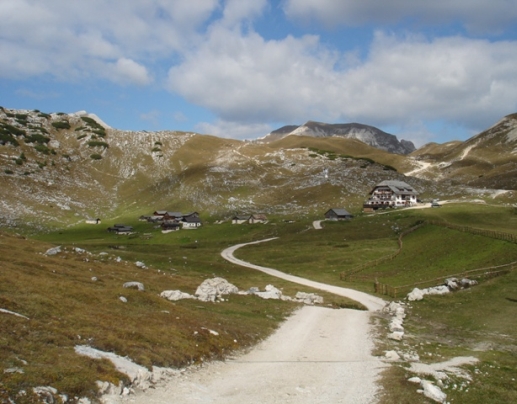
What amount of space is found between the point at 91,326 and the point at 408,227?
103070 mm

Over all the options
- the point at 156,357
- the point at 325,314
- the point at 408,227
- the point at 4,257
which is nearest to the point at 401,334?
the point at 325,314

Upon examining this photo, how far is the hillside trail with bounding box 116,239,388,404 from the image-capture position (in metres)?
19.1

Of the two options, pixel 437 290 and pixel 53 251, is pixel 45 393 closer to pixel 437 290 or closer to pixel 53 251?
pixel 437 290

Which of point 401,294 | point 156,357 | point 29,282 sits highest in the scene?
point 29,282

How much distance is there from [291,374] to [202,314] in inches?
559

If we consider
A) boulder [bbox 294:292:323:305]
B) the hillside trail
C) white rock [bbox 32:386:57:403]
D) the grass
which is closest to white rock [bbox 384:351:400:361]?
the hillside trail

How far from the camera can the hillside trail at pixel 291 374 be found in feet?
62.7

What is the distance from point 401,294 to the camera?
57.0 metres

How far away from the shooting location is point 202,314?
117ft

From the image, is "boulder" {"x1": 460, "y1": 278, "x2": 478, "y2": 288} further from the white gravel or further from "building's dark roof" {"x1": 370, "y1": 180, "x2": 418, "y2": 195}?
"building's dark roof" {"x1": 370, "y1": 180, "x2": 418, "y2": 195}

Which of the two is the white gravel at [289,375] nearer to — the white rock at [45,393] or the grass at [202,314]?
the grass at [202,314]

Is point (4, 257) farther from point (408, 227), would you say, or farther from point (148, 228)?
point (148, 228)

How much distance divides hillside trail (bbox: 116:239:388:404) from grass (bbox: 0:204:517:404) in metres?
1.35

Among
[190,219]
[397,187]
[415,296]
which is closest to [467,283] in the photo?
[415,296]
